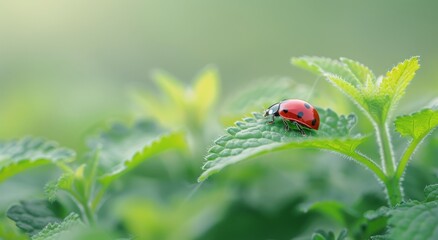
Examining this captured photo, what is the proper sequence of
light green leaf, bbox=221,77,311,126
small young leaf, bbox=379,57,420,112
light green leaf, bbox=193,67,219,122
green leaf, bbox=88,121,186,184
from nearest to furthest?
small young leaf, bbox=379,57,420,112
green leaf, bbox=88,121,186,184
light green leaf, bbox=221,77,311,126
light green leaf, bbox=193,67,219,122

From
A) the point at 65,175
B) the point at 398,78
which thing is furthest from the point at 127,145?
the point at 398,78

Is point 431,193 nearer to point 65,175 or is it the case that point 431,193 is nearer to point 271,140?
point 271,140

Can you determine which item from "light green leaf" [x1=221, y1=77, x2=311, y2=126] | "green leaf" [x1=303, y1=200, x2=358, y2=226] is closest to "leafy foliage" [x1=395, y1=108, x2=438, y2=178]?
"green leaf" [x1=303, y1=200, x2=358, y2=226]

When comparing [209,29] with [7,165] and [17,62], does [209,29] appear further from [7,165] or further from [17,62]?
[7,165]

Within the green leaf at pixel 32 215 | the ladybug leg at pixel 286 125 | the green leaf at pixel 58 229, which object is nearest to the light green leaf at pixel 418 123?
the ladybug leg at pixel 286 125

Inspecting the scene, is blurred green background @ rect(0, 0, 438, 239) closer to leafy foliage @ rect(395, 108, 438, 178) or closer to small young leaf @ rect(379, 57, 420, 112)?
leafy foliage @ rect(395, 108, 438, 178)

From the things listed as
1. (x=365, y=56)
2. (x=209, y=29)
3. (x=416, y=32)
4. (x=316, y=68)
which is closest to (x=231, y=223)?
(x=316, y=68)
